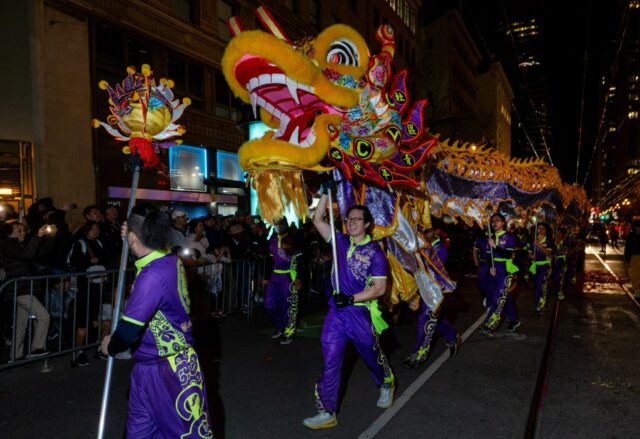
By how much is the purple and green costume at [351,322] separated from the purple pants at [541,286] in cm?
589

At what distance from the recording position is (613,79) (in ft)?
364

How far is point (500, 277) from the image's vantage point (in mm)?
7363

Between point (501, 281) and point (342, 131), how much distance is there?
13.8 ft

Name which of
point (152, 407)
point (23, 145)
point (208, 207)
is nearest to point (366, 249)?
point (152, 407)

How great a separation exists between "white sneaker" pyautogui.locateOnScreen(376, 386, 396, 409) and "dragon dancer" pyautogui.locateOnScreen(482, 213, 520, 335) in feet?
11.2

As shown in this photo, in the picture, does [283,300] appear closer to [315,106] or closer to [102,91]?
[315,106]

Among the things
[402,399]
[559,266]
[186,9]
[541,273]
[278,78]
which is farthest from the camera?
[186,9]

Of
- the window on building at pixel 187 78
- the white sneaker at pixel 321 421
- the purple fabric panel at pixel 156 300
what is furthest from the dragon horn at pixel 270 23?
the window on building at pixel 187 78

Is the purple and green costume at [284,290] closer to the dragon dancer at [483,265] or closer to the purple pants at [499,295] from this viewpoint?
the purple pants at [499,295]

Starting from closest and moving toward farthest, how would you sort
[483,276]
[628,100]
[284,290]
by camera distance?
[284,290] < [483,276] < [628,100]

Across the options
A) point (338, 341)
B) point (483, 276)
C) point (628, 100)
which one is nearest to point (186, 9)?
point (483, 276)

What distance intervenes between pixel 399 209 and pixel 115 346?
3.40 metres

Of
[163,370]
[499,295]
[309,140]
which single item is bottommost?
[499,295]

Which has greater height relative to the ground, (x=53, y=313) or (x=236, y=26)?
(x=236, y=26)
